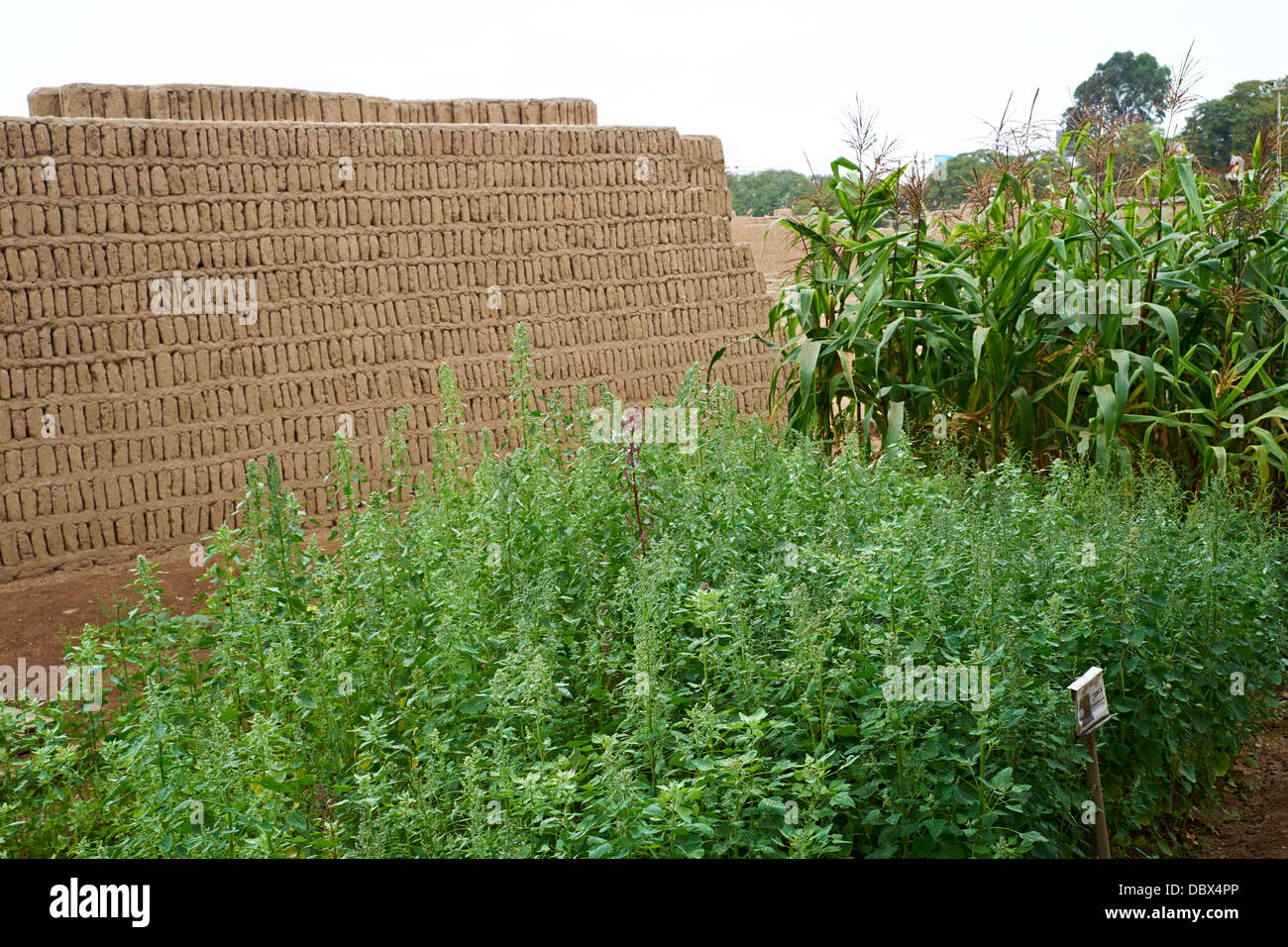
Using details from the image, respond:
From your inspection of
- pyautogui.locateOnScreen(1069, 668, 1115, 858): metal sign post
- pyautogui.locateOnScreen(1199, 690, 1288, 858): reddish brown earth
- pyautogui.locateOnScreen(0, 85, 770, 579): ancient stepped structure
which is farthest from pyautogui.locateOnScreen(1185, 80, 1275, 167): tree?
pyautogui.locateOnScreen(1069, 668, 1115, 858): metal sign post

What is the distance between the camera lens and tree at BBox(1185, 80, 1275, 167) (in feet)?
66.9

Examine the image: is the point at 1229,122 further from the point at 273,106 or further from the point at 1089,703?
the point at 1089,703

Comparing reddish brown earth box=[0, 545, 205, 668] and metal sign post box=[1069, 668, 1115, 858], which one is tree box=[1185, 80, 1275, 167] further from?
metal sign post box=[1069, 668, 1115, 858]

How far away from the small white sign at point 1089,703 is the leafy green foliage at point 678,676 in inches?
4.3

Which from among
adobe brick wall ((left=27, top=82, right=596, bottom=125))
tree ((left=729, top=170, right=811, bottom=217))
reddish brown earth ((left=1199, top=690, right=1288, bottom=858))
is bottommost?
reddish brown earth ((left=1199, top=690, right=1288, bottom=858))

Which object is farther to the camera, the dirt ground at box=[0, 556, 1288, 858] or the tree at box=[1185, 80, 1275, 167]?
the tree at box=[1185, 80, 1275, 167]

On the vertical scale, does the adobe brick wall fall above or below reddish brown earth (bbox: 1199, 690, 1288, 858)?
above

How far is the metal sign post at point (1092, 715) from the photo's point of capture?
2285 mm

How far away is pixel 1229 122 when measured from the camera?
71.2 feet

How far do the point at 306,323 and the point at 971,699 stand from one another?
238 inches

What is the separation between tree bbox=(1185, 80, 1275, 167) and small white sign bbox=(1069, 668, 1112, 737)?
21.0m

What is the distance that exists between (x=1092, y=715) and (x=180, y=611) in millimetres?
4897

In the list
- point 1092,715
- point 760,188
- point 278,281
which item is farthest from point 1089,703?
point 760,188

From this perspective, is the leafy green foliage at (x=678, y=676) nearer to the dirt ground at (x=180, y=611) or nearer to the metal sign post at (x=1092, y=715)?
the metal sign post at (x=1092, y=715)
